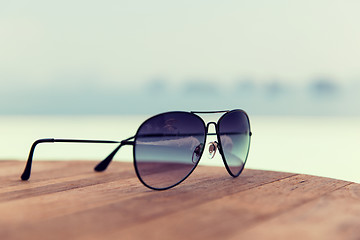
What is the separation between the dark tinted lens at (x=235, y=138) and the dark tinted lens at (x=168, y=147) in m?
0.08

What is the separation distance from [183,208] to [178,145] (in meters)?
0.28

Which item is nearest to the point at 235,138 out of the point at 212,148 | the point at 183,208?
the point at 212,148

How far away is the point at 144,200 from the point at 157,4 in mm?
8892

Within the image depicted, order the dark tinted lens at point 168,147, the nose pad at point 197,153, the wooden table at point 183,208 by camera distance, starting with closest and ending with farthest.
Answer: the wooden table at point 183,208
the dark tinted lens at point 168,147
the nose pad at point 197,153

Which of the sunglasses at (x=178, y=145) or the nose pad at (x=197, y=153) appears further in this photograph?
the nose pad at (x=197, y=153)

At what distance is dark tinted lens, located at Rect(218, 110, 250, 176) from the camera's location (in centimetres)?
99

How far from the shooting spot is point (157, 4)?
29.7 ft

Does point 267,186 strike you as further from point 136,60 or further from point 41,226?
point 136,60

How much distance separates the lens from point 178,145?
35.5 inches

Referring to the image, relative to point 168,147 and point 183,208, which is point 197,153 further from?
point 183,208

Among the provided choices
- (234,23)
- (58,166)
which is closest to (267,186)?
(58,166)

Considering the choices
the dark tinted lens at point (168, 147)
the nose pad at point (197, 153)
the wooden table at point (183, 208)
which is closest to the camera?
the wooden table at point (183, 208)

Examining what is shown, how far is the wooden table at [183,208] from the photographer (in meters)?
0.51

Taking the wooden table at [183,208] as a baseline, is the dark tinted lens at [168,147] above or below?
above
